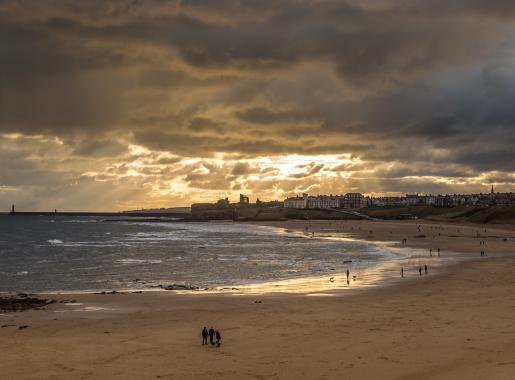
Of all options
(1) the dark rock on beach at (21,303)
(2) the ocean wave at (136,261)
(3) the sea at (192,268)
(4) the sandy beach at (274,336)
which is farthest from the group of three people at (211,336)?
(2) the ocean wave at (136,261)

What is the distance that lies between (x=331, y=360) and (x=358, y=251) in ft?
236

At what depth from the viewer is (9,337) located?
31.0m

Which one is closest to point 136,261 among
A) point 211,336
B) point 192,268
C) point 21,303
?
point 192,268

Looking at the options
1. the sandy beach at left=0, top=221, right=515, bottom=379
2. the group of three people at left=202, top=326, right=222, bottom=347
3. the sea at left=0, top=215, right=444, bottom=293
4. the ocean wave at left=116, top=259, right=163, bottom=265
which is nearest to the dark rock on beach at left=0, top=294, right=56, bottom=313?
the sandy beach at left=0, top=221, right=515, bottom=379

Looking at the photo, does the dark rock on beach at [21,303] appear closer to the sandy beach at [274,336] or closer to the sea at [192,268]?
the sandy beach at [274,336]

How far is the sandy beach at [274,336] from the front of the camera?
77.1 ft

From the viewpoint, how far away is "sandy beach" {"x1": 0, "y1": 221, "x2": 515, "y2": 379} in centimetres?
2350

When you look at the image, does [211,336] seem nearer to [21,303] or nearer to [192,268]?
[21,303]

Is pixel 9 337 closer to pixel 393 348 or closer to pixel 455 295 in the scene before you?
pixel 393 348

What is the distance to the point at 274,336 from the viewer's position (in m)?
30.1

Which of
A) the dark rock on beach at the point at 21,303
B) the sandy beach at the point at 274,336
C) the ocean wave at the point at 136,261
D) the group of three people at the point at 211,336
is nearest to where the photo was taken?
the sandy beach at the point at 274,336

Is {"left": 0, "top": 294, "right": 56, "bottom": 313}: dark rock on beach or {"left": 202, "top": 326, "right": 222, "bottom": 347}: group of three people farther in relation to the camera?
{"left": 0, "top": 294, "right": 56, "bottom": 313}: dark rock on beach

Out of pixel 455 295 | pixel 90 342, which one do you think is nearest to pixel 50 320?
pixel 90 342

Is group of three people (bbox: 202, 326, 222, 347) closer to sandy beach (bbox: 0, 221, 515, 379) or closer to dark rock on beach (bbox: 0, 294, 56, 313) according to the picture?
sandy beach (bbox: 0, 221, 515, 379)
